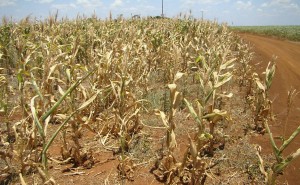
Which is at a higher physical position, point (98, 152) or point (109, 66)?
point (109, 66)

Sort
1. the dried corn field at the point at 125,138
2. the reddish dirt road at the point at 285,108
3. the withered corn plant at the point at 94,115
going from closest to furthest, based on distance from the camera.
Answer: the withered corn plant at the point at 94,115 → the dried corn field at the point at 125,138 → the reddish dirt road at the point at 285,108

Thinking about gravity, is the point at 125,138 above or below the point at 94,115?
below

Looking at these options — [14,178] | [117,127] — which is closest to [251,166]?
[117,127]

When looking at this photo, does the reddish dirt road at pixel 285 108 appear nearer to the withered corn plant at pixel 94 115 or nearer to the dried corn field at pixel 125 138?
the dried corn field at pixel 125 138

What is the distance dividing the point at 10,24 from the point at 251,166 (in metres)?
11.1

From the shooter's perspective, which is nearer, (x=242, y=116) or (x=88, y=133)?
(x=88, y=133)

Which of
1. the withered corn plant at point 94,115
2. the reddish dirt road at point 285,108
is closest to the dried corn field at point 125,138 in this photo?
the withered corn plant at point 94,115

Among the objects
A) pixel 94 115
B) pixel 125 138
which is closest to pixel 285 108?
pixel 125 138

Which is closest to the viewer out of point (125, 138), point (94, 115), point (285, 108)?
point (125, 138)

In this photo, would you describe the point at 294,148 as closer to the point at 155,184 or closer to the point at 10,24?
the point at 155,184

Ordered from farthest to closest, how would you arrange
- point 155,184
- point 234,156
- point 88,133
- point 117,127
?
point 88,133, point 117,127, point 234,156, point 155,184

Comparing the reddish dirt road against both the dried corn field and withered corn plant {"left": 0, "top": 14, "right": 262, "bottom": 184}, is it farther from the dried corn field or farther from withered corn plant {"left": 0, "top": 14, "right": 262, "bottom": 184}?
withered corn plant {"left": 0, "top": 14, "right": 262, "bottom": 184}

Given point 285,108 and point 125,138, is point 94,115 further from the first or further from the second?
point 285,108

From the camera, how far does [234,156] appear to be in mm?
4230
